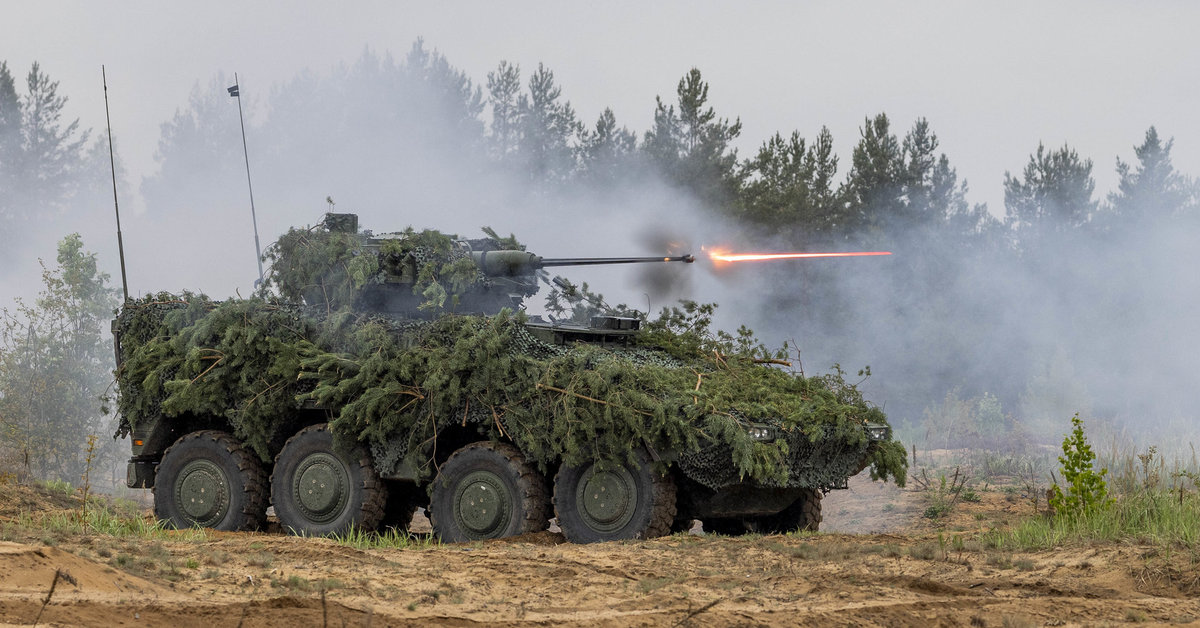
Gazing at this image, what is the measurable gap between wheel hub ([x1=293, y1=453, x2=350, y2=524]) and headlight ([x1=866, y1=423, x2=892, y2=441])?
15.4ft

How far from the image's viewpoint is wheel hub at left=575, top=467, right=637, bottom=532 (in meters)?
10.5

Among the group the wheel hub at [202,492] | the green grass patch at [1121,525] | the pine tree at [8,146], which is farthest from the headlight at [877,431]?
the pine tree at [8,146]

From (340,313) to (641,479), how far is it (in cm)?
332

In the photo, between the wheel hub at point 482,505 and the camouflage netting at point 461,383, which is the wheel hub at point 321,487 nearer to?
the camouflage netting at point 461,383

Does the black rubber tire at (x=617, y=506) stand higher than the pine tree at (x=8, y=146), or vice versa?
the pine tree at (x=8, y=146)

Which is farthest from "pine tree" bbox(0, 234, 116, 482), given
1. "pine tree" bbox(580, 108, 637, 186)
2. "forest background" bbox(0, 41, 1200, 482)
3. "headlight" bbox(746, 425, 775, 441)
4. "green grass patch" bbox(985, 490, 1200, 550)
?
"green grass patch" bbox(985, 490, 1200, 550)

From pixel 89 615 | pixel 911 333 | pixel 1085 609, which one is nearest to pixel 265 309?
pixel 89 615

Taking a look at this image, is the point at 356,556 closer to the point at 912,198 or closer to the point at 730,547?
the point at 730,547

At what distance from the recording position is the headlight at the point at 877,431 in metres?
11.0

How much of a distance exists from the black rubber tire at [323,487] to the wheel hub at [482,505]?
0.97 meters

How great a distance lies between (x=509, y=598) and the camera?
23.0ft

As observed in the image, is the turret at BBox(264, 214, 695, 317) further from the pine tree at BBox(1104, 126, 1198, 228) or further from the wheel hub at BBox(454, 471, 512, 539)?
the pine tree at BBox(1104, 126, 1198, 228)

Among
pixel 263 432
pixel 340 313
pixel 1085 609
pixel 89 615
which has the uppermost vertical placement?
pixel 340 313

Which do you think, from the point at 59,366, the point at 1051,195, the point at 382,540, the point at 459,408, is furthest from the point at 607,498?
the point at 1051,195
